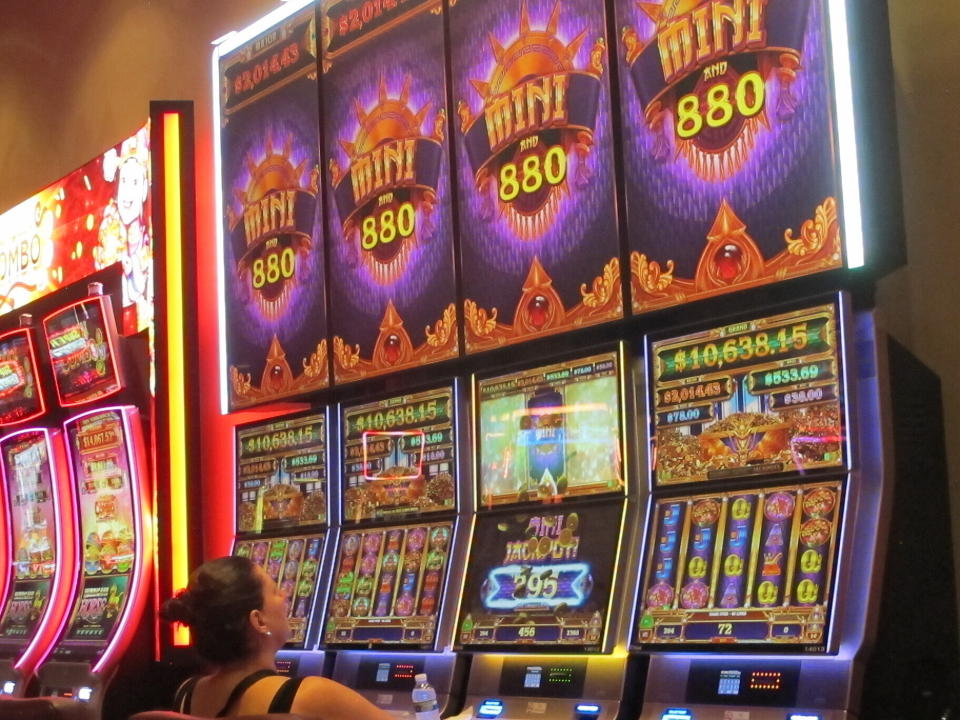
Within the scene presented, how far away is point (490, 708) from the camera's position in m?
3.83

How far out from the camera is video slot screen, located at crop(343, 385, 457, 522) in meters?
4.32

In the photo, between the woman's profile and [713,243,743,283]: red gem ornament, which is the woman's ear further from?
[713,243,743,283]: red gem ornament

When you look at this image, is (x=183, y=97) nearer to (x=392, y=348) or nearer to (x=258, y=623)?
(x=392, y=348)

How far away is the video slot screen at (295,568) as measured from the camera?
4629 millimetres

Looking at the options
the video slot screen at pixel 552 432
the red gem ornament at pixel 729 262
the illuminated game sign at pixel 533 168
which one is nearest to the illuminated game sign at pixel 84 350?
the illuminated game sign at pixel 533 168

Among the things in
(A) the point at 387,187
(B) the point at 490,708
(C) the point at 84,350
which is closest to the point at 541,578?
(B) the point at 490,708

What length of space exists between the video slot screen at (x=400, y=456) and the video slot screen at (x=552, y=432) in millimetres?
177

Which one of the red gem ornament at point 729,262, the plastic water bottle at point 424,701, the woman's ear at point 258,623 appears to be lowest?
the plastic water bottle at point 424,701

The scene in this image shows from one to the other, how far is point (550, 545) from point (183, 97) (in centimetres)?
385

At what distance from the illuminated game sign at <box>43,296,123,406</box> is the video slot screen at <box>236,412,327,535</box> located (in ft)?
3.84

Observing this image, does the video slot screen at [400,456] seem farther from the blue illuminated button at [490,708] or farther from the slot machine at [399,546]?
the blue illuminated button at [490,708]

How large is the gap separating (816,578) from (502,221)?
159cm

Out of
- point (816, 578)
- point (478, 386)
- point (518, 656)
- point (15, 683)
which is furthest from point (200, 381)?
point (816, 578)

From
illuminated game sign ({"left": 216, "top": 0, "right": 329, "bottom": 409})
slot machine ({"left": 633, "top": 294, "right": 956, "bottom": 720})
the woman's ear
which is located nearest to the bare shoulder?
the woman's ear
